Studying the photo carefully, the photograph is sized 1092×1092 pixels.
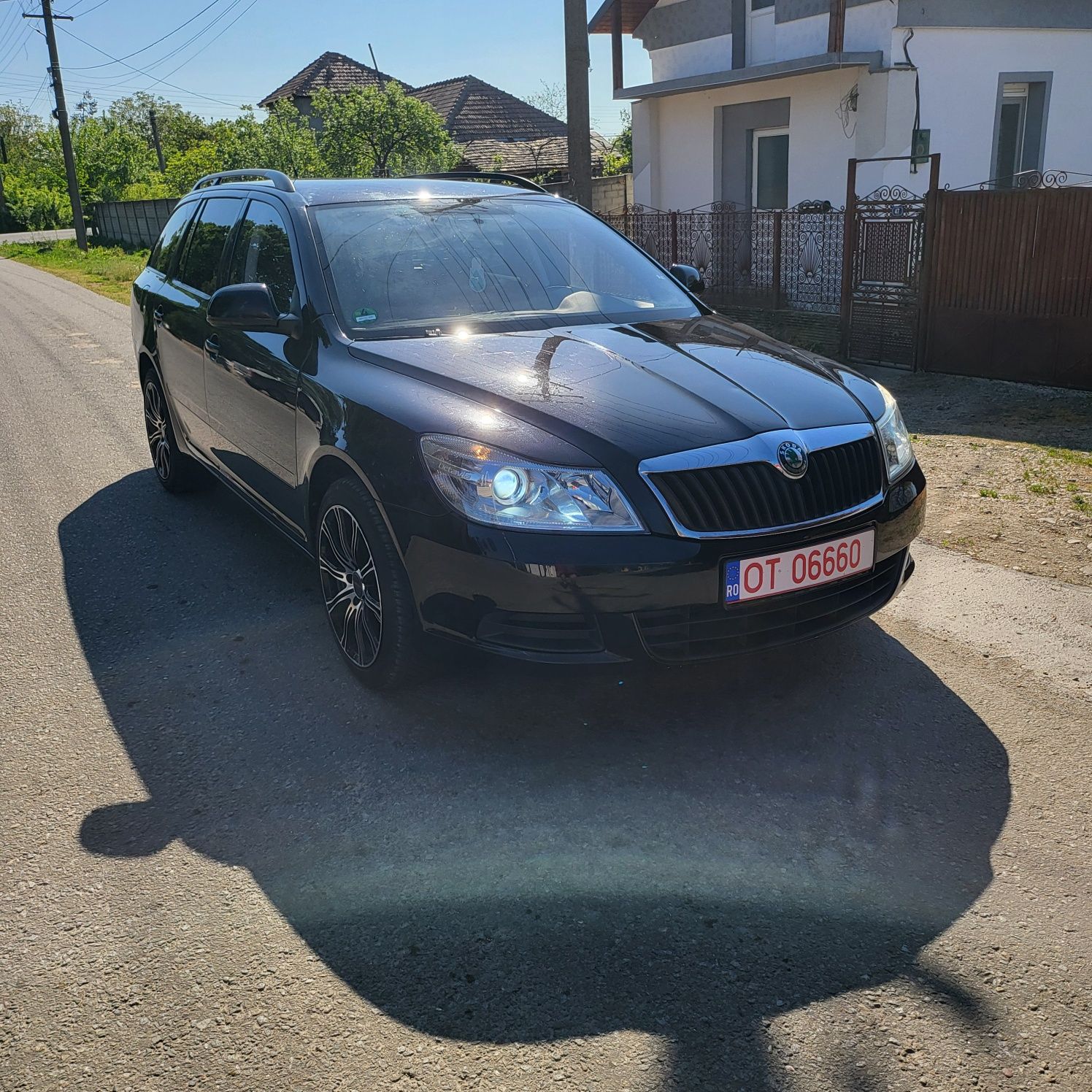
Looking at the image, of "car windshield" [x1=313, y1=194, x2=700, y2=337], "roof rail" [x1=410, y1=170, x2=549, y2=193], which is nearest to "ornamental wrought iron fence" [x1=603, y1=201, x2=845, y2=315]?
"roof rail" [x1=410, y1=170, x2=549, y2=193]

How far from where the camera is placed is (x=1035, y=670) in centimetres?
396

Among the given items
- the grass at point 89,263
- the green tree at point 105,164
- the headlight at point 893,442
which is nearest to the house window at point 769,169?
the grass at point 89,263

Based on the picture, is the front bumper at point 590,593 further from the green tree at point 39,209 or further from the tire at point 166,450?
the green tree at point 39,209

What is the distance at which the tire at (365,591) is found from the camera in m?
3.43

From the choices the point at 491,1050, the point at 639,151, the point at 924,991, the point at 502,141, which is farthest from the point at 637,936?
the point at 502,141

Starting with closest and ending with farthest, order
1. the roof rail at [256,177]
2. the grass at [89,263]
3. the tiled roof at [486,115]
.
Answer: the roof rail at [256,177] → the grass at [89,263] → the tiled roof at [486,115]

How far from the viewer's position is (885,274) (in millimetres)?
9930

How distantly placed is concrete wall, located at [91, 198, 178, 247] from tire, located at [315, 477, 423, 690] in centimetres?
3459

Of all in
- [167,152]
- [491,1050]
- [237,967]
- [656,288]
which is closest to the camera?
[491,1050]

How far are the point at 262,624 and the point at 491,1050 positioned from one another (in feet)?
8.58

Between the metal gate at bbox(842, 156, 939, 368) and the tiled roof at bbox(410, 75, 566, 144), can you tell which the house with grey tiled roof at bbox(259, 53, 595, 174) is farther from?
the metal gate at bbox(842, 156, 939, 368)

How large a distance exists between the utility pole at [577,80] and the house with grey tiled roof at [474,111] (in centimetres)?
2621

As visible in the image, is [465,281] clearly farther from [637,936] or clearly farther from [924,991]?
[924,991]

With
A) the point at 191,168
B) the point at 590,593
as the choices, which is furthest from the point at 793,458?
the point at 191,168
